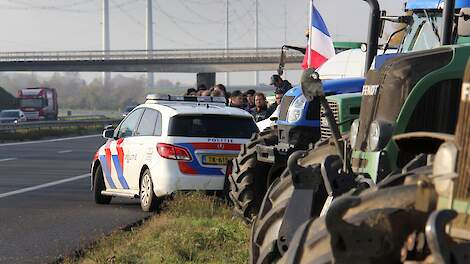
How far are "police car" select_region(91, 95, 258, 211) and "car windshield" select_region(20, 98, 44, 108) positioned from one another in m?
65.3

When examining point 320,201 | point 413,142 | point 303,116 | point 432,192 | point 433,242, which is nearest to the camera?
point 433,242

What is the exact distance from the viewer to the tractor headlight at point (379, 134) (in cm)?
451

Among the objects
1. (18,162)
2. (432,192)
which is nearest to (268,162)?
(432,192)

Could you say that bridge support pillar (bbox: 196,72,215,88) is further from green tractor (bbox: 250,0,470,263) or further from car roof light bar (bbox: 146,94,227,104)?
green tractor (bbox: 250,0,470,263)

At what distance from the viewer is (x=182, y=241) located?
8430mm

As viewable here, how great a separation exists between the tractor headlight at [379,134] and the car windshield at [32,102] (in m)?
74.7

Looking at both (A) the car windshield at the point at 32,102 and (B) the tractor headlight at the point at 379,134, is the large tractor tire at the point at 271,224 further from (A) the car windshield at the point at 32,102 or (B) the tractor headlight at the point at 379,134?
(A) the car windshield at the point at 32,102

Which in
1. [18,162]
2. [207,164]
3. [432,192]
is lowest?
[18,162]

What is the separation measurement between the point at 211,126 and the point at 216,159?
1.80ft

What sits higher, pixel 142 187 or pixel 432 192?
pixel 432 192

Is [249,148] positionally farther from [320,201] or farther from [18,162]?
[18,162]

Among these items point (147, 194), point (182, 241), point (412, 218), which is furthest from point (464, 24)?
point (147, 194)

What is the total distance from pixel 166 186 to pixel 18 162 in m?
11.1

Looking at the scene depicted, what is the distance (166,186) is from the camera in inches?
477
